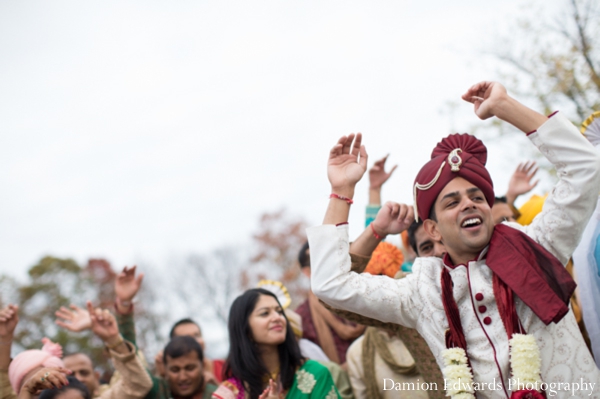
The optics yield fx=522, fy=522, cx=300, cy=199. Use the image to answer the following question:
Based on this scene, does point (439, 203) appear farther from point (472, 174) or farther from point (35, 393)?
point (35, 393)

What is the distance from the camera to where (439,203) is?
246 centimetres

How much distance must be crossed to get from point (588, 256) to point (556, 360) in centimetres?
101

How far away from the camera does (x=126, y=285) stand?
4590mm

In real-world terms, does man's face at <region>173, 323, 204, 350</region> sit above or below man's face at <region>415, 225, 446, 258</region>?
below

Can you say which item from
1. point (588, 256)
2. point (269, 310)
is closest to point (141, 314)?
point (269, 310)

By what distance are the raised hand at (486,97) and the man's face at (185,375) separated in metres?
3.21

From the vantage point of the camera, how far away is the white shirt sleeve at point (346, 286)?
2.37 meters

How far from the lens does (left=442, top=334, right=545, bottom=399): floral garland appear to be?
207cm

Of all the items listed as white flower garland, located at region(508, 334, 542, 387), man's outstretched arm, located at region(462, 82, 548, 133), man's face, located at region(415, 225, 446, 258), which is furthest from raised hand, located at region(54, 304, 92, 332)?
man's outstretched arm, located at region(462, 82, 548, 133)

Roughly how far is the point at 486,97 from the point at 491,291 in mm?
891

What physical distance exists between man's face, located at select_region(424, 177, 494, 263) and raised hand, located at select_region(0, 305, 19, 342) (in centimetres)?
306

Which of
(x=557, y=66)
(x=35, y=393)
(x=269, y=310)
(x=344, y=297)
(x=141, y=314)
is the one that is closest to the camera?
(x=344, y=297)

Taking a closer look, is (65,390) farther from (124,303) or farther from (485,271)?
(485,271)

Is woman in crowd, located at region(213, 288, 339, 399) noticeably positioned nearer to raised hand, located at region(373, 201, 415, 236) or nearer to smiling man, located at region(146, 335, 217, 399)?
smiling man, located at region(146, 335, 217, 399)
